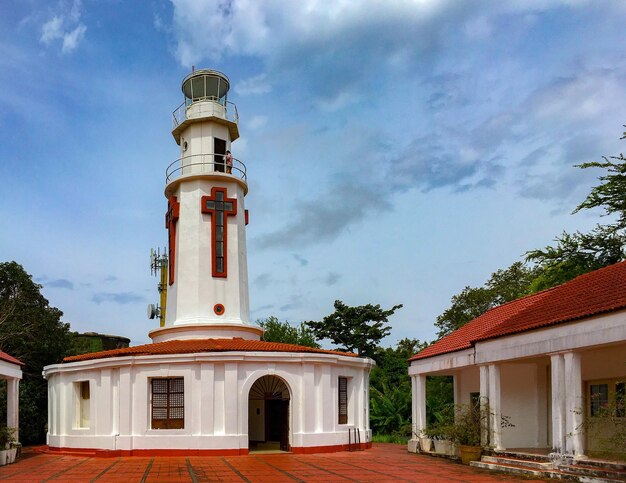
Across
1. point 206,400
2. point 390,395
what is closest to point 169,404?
point 206,400

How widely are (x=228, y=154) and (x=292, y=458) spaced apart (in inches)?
488

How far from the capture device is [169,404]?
69.3 ft

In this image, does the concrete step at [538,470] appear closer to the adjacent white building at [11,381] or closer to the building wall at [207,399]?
the building wall at [207,399]

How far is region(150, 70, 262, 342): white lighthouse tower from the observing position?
83.4 ft

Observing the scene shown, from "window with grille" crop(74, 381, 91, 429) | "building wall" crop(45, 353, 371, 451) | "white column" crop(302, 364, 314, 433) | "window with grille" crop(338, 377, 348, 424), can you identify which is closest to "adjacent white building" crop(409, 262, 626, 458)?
"window with grille" crop(338, 377, 348, 424)

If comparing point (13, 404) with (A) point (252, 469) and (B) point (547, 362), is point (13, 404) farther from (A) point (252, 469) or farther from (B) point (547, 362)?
(B) point (547, 362)

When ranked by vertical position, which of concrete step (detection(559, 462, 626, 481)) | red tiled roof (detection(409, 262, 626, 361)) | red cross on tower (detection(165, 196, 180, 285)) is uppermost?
red cross on tower (detection(165, 196, 180, 285))

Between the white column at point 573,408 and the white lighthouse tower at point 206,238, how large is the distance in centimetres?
1314

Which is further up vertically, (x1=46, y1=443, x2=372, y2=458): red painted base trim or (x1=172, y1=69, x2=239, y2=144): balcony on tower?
(x1=172, y1=69, x2=239, y2=144): balcony on tower

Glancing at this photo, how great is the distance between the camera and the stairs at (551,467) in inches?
522

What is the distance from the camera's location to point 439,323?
44.9 metres

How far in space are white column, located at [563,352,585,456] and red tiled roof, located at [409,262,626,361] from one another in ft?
3.08

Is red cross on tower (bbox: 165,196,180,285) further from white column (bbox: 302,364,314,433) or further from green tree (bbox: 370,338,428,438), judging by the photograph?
green tree (bbox: 370,338,428,438)

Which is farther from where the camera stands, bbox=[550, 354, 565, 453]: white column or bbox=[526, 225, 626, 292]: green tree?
bbox=[526, 225, 626, 292]: green tree
